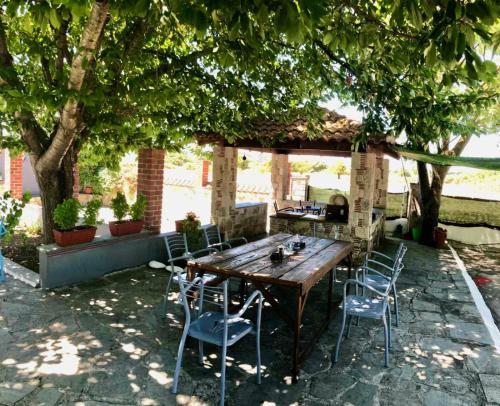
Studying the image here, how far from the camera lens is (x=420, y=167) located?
32.6 ft

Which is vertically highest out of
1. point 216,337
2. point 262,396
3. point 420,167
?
point 420,167

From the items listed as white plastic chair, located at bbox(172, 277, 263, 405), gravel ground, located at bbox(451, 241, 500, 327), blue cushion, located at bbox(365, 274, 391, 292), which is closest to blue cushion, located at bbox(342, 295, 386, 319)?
blue cushion, located at bbox(365, 274, 391, 292)

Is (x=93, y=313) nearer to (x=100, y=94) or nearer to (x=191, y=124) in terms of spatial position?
(x=100, y=94)

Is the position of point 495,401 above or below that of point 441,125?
below

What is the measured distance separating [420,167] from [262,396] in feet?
27.7

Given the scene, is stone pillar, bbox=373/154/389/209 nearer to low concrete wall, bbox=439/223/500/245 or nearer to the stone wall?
low concrete wall, bbox=439/223/500/245

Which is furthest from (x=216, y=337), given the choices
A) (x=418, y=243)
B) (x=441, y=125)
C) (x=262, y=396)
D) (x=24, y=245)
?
(x=418, y=243)

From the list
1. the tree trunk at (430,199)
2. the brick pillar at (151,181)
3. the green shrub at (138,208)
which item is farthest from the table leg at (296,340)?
the tree trunk at (430,199)

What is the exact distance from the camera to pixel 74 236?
5594mm

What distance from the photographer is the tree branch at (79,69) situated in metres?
3.58

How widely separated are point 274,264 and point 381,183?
7.76 metres

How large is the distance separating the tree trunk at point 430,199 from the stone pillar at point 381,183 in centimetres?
101

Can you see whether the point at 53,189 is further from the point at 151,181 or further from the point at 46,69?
the point at 46,69

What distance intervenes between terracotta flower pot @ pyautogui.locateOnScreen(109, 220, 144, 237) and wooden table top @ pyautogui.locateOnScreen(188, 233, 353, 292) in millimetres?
2489
